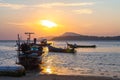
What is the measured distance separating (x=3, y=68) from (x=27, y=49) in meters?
9.90

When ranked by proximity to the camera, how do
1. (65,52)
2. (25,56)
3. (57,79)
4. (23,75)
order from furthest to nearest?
(65,52) → (25,56) → (23,75) → (57,79)

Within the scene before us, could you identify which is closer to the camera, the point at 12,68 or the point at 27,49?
the point at 12,68

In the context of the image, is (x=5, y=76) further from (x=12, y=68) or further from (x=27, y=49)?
(x=27, y=49)

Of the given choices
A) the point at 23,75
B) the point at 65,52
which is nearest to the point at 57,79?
the point at 23,75

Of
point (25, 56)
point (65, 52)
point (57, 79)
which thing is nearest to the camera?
point (57, 79)

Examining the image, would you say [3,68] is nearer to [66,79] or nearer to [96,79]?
[66,79]

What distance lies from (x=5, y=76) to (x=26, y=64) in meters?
8.76

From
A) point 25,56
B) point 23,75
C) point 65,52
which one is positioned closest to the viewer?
point 23,75

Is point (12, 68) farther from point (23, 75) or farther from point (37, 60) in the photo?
point (37, 60)

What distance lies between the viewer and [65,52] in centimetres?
8594

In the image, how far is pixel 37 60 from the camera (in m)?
36.9

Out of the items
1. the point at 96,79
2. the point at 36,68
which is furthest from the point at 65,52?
the point at 96,79

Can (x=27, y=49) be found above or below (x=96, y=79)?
above

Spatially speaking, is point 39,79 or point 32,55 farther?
point 32,55
